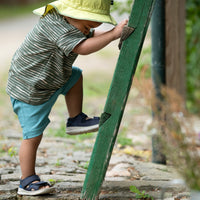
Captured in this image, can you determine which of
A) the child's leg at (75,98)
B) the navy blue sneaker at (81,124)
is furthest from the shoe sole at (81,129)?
the child's leg at (75,98)

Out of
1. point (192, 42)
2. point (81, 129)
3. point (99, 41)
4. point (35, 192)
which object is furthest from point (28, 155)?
point (192, 42)

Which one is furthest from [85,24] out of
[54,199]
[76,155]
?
[76,155]

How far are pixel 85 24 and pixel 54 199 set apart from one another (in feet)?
3.74

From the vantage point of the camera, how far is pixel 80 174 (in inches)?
127

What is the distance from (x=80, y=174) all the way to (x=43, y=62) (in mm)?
1063

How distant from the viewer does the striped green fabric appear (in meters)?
2.50

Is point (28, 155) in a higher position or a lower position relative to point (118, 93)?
lower

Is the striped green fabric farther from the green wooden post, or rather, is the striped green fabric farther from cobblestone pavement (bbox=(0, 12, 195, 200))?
cobblestone pavement (bbox=(0, 12, 195, 200))

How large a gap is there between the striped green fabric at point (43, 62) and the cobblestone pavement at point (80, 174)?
647 mm

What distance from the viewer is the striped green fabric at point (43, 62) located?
8.20ft

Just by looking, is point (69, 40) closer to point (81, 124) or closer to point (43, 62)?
point (43, 62)

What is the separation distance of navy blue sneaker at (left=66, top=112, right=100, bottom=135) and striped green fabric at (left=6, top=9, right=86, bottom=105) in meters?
0.34

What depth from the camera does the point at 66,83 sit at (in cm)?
289

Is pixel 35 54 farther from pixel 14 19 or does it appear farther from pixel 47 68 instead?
pixel 14 19
